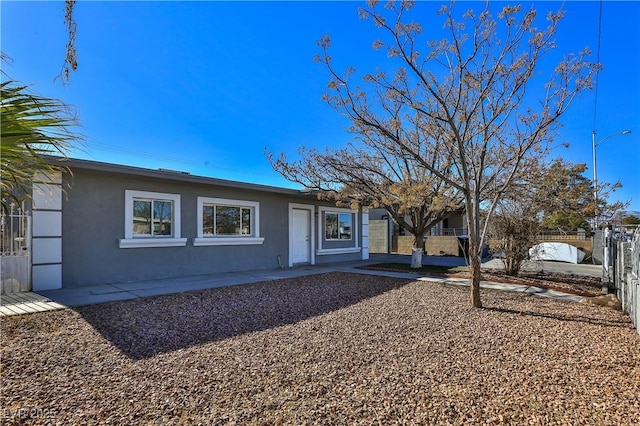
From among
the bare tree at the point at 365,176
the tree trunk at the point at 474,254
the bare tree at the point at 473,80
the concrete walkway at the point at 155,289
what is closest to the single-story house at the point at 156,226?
the concrete walkway at the point at 155,289

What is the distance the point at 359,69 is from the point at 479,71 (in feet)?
6.93

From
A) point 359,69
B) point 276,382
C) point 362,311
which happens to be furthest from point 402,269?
point 276,382

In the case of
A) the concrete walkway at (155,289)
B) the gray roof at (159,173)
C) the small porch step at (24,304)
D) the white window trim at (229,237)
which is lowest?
the concrete walkway at (155,289)

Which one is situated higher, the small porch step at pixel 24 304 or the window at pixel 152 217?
the window at pixel 152 217

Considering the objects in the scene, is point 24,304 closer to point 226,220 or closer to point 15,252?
point 15,252

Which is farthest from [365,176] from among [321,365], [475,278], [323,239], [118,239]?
[321,365]

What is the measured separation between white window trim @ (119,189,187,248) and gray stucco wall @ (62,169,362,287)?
10 cm

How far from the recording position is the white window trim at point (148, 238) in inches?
336

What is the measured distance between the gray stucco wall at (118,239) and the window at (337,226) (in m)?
3.60

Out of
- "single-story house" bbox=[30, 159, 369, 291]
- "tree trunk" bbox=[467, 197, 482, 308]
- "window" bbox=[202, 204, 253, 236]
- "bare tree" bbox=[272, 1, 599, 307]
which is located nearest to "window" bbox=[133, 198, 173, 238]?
"single-story house" bbox=[30, 159, 369, 291]

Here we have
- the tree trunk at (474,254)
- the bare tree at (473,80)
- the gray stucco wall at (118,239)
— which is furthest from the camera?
the gray stucco wall at (118,239)

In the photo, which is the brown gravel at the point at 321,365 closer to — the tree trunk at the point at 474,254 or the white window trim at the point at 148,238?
the tree trunk at the point at 474,254

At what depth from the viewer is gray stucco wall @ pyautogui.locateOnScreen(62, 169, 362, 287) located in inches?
305

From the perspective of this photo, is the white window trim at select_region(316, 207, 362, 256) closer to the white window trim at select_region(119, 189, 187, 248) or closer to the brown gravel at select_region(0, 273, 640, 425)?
the white window trim at select_region(119, 189, 187, 248)
